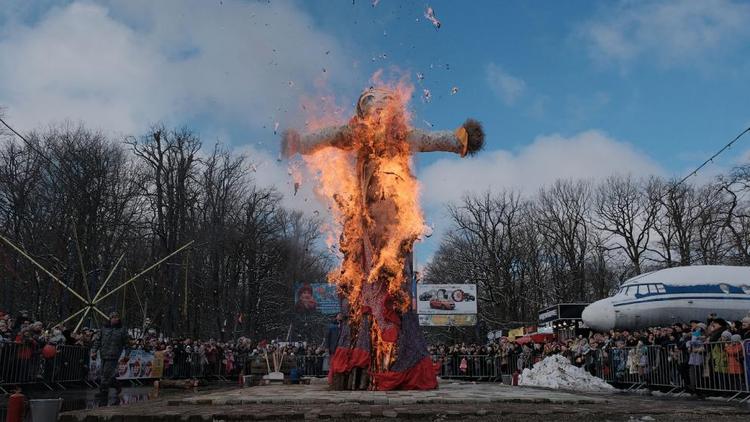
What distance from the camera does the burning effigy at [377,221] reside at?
1173 cm

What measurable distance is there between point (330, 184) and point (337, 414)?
640 centimetres

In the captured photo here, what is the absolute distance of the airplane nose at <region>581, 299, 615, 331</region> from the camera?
28.0m

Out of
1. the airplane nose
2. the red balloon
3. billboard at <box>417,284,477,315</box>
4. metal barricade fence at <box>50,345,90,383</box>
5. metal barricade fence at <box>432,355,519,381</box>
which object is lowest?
metal barricade fence at <box>432,355,519,381</box>

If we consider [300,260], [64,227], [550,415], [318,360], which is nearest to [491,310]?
[300,260]

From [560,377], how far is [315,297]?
93.3ft

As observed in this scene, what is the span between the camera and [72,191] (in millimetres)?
36938

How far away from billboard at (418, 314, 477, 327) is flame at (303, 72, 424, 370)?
35.3 meters

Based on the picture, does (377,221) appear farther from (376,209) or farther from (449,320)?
(449,320)

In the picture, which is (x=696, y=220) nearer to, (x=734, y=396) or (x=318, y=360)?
(x=318, y=360)

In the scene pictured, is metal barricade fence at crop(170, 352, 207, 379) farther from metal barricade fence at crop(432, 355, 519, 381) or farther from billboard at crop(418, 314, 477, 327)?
billboard at crop(418, 314, 477, 327)

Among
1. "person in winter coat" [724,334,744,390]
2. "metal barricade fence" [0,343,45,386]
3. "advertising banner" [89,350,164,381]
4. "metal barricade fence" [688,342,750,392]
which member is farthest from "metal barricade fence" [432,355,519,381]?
"metal barricade fence" [0,343,45,386]

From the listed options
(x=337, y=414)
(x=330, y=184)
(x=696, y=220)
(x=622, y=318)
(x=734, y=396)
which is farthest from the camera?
(x=696, y=220)

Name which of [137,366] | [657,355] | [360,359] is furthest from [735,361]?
[137,366]

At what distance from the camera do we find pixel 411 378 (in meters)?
11.6
